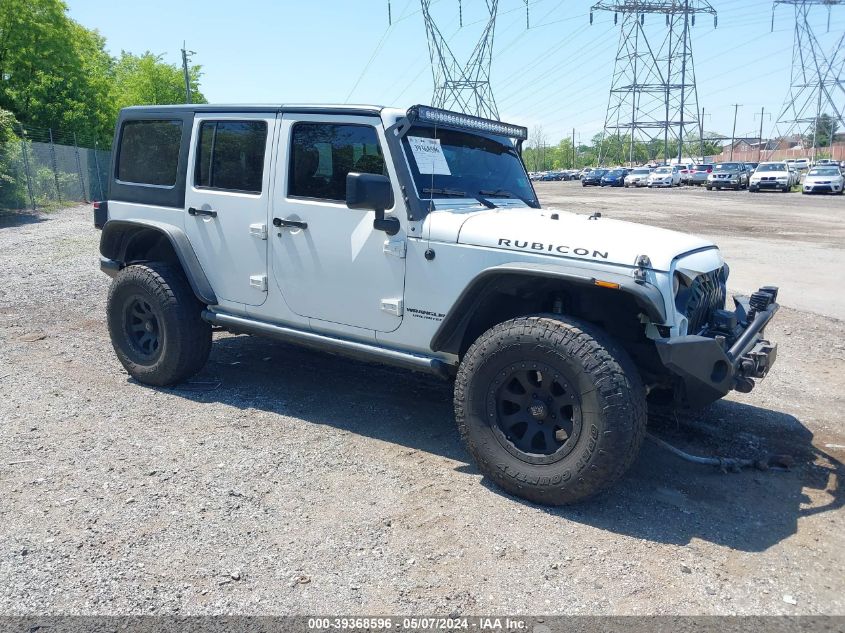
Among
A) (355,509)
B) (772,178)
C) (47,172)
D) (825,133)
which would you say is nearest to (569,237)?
(355,509)

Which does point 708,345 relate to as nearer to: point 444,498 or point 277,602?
point 444,498

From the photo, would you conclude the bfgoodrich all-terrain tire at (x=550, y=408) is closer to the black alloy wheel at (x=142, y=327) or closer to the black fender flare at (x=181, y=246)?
the black fender flare at (x=181, y=246)

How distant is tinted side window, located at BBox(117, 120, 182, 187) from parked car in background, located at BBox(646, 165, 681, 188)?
1880 inches

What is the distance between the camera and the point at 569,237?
368 cm

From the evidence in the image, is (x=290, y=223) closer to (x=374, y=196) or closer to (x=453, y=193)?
(x=374, y=196)

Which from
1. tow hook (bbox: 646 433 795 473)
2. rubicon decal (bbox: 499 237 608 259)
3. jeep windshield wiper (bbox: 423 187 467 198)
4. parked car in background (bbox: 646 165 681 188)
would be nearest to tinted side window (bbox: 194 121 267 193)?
jeep windshield wiper (bbox: 423 187 467 198)

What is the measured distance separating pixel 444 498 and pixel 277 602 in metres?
1.16

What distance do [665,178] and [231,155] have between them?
157 feet

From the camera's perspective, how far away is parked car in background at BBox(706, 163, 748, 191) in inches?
A: 1631

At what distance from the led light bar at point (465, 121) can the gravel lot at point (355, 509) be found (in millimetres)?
2036

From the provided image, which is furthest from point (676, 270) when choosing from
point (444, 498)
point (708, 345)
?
point (444, 498)

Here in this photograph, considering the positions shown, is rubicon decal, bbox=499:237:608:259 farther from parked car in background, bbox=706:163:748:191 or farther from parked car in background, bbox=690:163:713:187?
parked car in background, bbox=690:163:713:187

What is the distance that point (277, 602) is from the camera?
9.27ft

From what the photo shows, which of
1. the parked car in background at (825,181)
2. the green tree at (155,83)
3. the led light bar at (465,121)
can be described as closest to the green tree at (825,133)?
the parked car in background at (825,181)
